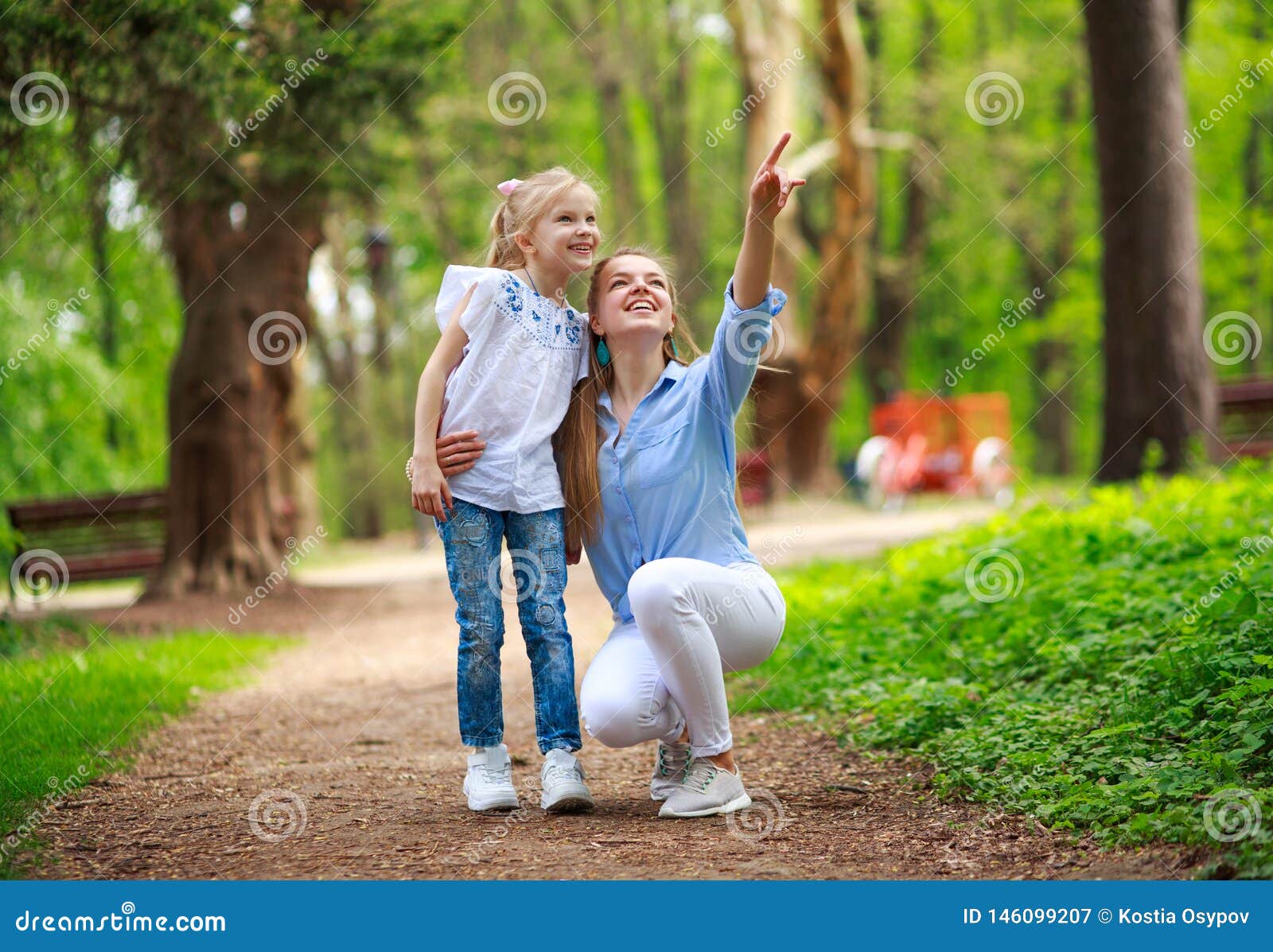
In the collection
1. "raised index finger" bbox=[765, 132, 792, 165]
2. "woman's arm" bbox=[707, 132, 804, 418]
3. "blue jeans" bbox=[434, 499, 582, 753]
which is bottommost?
"blue jeans" bbox=[434, 499, 582, 753]

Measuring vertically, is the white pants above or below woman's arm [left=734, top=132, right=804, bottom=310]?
below

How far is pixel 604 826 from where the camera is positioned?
3266mm

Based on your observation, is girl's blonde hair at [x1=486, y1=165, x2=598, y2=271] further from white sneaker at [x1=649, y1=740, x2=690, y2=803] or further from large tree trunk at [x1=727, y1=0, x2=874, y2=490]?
large tree trunk at [x1=727, y1=0, x2=874, y2=490]

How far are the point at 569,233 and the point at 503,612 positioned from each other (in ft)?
3.40

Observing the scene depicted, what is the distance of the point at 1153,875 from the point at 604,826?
4.31 ft

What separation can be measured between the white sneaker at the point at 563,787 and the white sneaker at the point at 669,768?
0.21 metres

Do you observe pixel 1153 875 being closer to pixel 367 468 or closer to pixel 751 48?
pixel 751 48

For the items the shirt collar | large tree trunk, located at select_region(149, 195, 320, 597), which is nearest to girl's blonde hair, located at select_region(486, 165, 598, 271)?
the shirt collar

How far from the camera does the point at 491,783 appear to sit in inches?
137

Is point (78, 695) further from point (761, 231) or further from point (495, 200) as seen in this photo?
point (495, 200)

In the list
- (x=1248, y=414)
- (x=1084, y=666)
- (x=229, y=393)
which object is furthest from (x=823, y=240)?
(x=1084, y=666)

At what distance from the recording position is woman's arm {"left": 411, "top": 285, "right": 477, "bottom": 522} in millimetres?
3307

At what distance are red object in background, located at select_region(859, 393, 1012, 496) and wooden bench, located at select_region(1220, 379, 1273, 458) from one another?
5904mm

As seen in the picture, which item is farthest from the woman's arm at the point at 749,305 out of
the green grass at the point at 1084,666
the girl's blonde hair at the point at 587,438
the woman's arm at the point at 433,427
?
the green grass at the point at 1084,666
